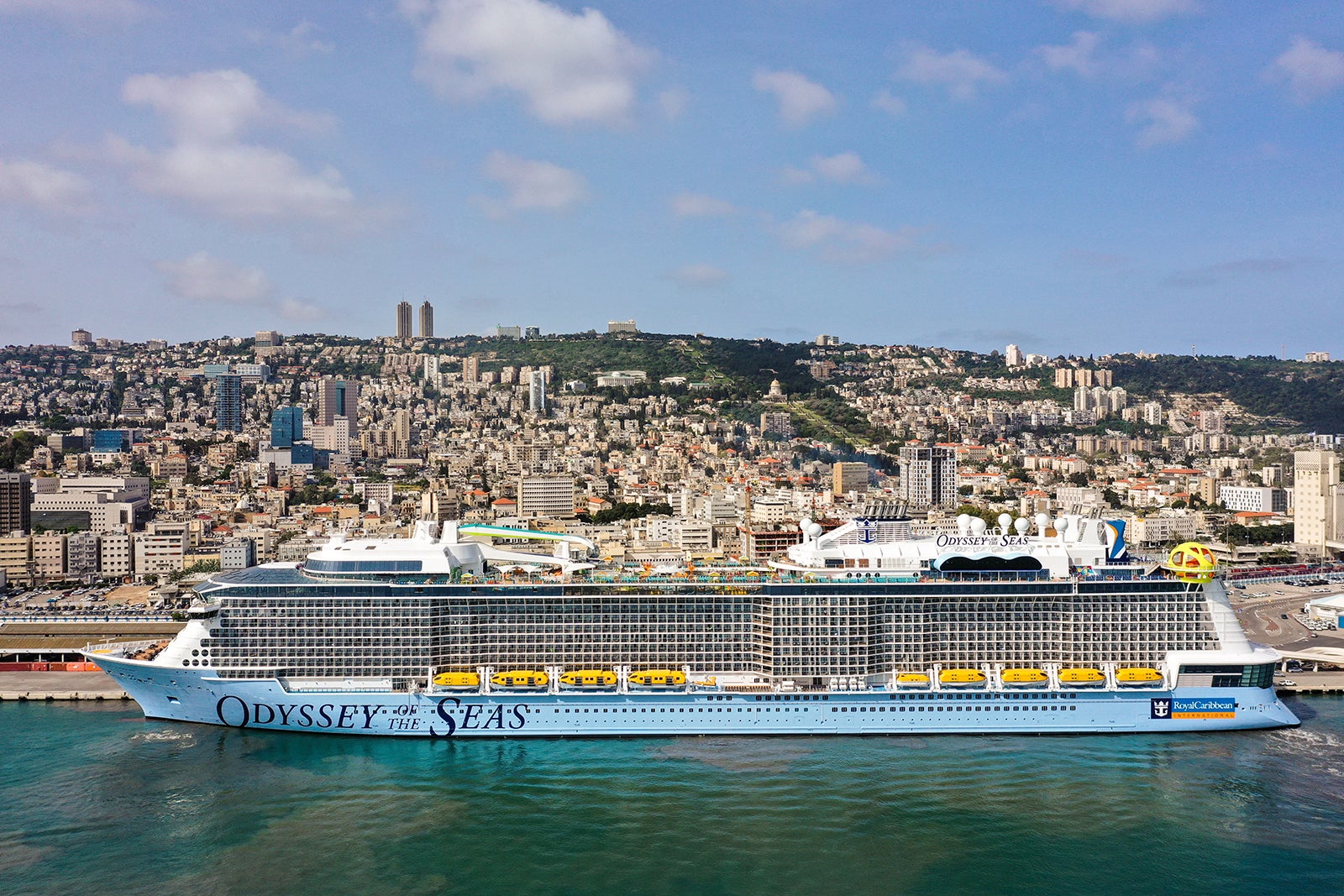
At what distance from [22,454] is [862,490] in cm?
6860

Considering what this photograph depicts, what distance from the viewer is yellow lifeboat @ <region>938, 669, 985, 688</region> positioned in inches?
911

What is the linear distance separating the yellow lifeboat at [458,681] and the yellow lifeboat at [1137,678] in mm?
14399

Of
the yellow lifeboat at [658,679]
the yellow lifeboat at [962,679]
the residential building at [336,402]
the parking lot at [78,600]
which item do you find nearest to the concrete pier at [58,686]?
the parking lot at [78,600]

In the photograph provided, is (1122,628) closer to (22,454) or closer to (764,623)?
(764,623)

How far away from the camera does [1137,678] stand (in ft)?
76.6

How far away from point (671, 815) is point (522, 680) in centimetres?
554

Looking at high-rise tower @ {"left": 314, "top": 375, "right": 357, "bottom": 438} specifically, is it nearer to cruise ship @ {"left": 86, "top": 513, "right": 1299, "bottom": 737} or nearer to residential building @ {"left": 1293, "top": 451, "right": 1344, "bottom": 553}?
residential building @ {"left": 1293, "top": 451, "right": 1344, "bottom": 553}

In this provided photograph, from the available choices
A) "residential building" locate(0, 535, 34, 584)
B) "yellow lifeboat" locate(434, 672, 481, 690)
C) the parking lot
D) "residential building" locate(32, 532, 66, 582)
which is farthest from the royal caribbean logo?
"residential building" locate(0, 535, 34, 584)

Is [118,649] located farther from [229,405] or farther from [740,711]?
[229,405]

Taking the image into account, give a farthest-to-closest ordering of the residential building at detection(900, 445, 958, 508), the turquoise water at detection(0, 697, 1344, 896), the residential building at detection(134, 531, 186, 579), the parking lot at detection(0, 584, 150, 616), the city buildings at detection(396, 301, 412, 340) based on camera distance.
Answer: the city buildings at detection(396, 301, 412, 340) < the residential building at detection(900, 445, 958, 508) < the residential building at detection(134, 531, 186, 579) < the parking lot at detection(0, 584, 150, 616) < the turquoise water at detection(0, 697, 1344, 896)

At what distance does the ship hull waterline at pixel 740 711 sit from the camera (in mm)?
23031

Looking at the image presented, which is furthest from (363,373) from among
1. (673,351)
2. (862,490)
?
(862,490)

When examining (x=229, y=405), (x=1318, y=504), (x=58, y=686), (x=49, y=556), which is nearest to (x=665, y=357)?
(x=229, y=405)

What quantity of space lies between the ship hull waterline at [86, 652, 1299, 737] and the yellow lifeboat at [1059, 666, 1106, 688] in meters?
0.16
